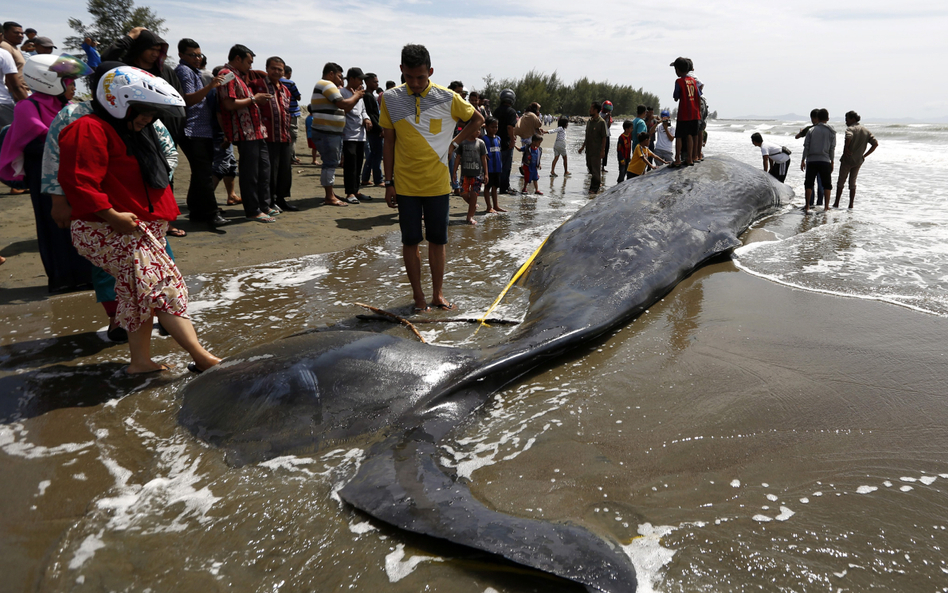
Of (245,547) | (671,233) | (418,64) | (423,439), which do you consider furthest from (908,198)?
(245,547)

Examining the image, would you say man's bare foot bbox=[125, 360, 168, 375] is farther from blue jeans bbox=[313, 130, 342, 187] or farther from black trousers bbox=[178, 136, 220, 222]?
blue jeans bbox=[313, 130, 342, 187]

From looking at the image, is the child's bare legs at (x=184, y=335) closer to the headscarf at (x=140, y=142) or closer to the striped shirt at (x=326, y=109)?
the headscarf at (x=140, y=142)

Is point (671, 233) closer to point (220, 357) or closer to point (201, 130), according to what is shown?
point (220, 357)

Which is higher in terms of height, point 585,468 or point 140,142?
point 140,142

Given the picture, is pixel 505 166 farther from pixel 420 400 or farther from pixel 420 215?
pixel 420 400

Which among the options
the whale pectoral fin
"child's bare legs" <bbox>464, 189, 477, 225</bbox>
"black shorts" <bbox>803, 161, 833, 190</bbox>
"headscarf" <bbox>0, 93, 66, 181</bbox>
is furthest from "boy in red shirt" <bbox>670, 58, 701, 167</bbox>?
"headscarf" <bbox>0, 93, 66, 181</bbox>

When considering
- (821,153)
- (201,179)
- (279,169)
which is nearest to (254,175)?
(201,179)

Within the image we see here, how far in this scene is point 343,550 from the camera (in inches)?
75.4

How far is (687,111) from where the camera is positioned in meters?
7.38

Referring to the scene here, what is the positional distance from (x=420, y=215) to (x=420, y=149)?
53 cm

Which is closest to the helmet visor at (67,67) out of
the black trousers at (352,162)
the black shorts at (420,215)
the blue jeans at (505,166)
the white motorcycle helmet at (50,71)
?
the white motorcycle helmet at (50,71)

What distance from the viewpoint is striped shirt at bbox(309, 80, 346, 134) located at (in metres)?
8.30

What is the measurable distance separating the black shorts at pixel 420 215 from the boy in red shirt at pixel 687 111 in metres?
3.86

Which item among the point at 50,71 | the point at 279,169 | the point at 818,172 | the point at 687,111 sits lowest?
the point at 818,172
